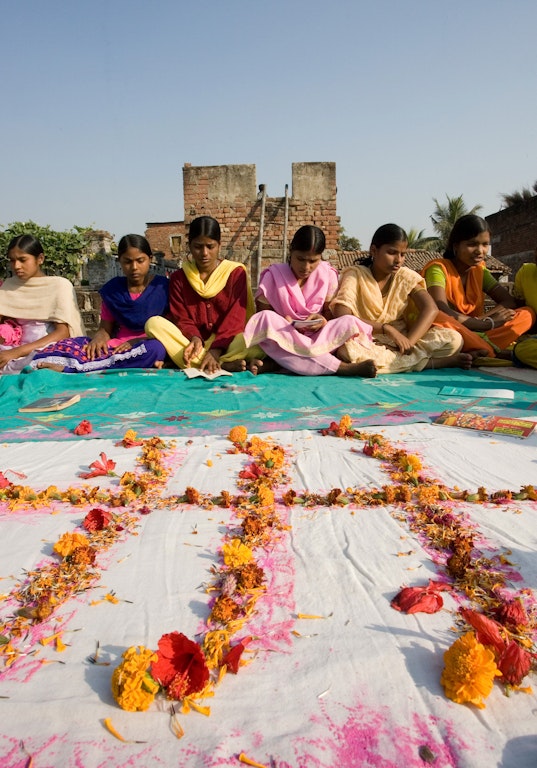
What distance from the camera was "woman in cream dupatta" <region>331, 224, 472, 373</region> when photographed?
189 inches

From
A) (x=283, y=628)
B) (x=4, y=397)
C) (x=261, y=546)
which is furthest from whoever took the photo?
(x=4, y=397)

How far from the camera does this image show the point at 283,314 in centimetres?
507

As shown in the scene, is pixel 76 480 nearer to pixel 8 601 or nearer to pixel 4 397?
pixel 8 601

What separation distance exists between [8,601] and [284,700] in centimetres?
80

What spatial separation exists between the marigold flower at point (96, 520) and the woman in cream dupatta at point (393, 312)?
10.9 ft

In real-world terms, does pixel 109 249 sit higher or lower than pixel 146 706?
higher

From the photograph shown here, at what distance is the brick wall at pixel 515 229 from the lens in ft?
53.4

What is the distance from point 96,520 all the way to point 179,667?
812mm

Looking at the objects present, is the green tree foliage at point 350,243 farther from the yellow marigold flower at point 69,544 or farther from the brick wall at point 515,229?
the yellow marigold flower at point 69,544

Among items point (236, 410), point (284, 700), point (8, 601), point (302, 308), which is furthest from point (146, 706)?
point (302, 308)

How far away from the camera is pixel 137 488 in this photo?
2.02 m

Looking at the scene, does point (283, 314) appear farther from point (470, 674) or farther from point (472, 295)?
point (470, 674)

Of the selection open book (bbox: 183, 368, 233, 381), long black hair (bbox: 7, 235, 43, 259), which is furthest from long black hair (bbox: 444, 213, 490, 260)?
long black hair (bbox: 7, 235, 43, 259)

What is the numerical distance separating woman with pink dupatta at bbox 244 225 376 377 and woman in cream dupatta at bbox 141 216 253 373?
15.1 inches
